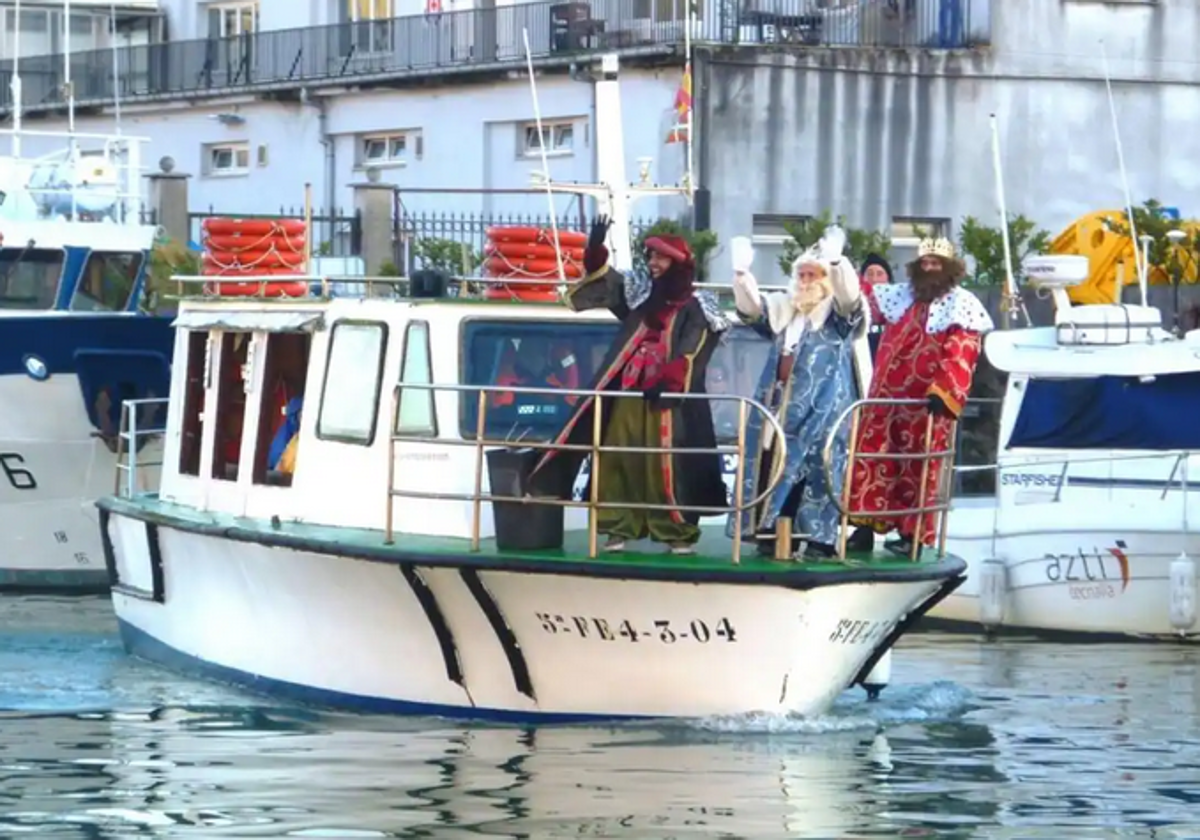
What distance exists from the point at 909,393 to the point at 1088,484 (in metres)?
6.46

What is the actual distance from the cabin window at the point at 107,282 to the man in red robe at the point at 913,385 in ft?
35.9

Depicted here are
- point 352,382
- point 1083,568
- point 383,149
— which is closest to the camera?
point 352,382

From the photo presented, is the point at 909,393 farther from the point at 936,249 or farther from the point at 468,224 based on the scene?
the point at 468,224

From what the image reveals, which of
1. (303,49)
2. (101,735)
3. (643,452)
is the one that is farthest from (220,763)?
(303,49)

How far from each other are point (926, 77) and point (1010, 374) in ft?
37.9

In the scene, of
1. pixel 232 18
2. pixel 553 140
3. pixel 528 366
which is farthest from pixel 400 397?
pixel 232 18

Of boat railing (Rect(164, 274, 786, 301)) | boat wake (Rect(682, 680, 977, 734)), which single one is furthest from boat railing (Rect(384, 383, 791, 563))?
boat railing (Rect(164, 274, 786, 301))

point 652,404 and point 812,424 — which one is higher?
point 652,404

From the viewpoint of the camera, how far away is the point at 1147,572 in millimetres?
19328

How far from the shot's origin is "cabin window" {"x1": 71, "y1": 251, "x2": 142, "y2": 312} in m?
23.5

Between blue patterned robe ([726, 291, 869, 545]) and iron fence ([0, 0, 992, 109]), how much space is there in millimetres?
16010

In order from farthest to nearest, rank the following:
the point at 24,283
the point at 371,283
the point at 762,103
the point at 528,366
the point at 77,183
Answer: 1. the point at 762,103
2. the point at 77,183
3. the point at 24,283
4. the point at 371,283
5. the point at 528,366

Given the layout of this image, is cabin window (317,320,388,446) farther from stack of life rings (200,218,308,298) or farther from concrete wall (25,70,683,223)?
concrete wall (25,70,683,223)

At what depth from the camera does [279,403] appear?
15.6 metres
